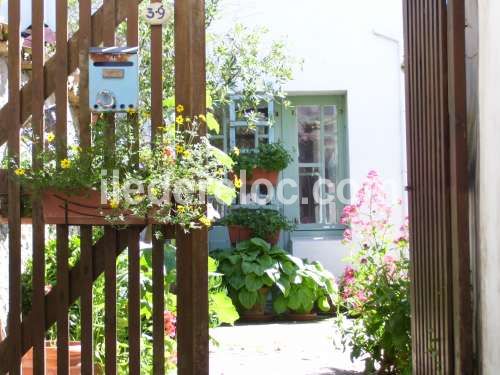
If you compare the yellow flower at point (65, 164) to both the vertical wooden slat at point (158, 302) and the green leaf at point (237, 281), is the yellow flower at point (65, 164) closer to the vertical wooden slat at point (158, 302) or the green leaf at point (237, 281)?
the vertical wooden slat at point (158, 302)

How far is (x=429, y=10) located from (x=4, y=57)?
102 inches

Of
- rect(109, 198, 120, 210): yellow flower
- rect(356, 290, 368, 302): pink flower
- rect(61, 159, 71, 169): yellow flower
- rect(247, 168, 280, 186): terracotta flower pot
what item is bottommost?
rect(356, 290, 368, 302): pink flower

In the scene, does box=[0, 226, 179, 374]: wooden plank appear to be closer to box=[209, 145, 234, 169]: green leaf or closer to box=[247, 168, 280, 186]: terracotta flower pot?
box=[209, 145, 234, 169]: green leaf

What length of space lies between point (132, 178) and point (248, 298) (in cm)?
528

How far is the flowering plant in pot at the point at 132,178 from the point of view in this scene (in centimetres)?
367

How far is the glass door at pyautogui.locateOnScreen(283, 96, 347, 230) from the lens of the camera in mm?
10477

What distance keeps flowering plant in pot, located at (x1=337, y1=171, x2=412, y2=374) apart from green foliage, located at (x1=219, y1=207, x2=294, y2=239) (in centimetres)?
330

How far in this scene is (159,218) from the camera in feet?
12.1

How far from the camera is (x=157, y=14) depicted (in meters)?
3.92

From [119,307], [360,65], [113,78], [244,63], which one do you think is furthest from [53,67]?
[360,65]

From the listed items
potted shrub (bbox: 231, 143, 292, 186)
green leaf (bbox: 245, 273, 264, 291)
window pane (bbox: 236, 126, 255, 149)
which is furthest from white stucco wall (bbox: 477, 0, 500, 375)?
window pane (bbox: 236, 126, 255, 149)

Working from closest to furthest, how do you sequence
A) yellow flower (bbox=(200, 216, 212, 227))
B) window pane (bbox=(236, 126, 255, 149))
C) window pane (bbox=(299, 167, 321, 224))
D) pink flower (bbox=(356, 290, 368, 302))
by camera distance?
yellow flower (bbox=(200, 216, 212, 227)), pink flower (bbox=(356, 290, 368, 302)), window pane (bbox=(236, 126, 255, 149)), window pane (bbox=(299, 167, 321, 224))

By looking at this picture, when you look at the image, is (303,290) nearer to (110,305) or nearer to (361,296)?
(361,296)

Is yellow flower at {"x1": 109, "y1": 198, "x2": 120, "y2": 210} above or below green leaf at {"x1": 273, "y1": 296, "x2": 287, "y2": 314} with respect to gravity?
above
